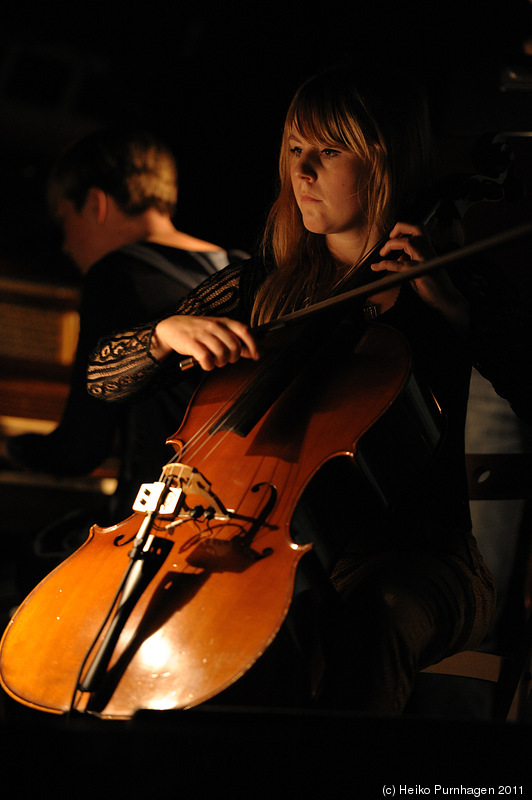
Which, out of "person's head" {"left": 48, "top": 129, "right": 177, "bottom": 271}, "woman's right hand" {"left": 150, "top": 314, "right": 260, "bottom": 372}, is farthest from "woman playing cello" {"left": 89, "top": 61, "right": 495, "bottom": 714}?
"person's head" {"left": 48, "top": 129, "right": 177, "bottom": 271}

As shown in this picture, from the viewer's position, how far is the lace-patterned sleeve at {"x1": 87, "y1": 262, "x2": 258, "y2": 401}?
1.15m

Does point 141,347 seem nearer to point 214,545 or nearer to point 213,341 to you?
point 213,341

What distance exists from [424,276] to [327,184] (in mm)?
237

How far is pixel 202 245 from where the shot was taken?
1.79 m

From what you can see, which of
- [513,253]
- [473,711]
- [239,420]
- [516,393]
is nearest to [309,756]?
[239,420]

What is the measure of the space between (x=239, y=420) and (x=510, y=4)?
110cm

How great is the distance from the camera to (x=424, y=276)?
1.04 m

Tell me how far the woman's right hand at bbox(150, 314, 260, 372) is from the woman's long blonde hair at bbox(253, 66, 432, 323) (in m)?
0.20

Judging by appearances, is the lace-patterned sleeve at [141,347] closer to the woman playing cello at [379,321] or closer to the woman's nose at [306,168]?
the woman playing cello at [379,321]

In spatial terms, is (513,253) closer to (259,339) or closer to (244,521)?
(259,339)

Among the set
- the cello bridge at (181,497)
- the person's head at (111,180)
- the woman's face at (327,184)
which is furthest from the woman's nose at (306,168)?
the person's head at (111,180)

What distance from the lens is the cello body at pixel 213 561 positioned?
77 cm

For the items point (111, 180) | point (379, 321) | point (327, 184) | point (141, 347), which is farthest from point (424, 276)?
point (111, 180)

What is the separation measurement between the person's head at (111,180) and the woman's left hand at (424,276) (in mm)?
941
